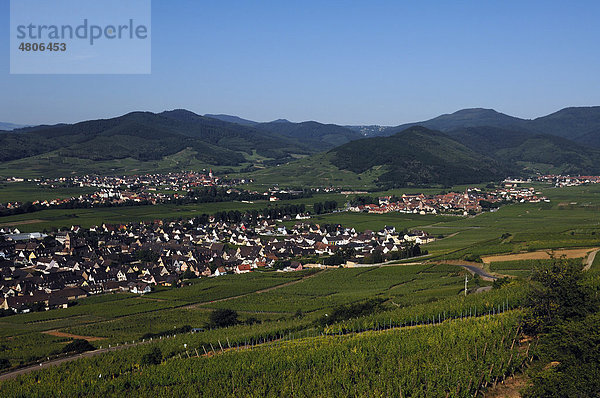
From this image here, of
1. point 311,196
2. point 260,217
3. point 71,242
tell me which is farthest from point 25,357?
point 311,196

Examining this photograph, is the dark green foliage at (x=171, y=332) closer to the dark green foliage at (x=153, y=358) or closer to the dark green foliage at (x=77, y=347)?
the dark green foliage at (x=77, y=347)

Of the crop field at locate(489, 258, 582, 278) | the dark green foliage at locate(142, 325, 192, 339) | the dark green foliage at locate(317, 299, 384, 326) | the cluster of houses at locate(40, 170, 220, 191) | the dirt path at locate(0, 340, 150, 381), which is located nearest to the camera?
the dirt path at locate(0, 340, 150, 381)

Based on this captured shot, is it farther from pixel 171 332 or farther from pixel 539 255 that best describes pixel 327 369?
pixel 539 255

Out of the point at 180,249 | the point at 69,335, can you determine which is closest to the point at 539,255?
the point at 69,335

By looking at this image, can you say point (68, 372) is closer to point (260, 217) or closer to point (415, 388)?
point (415, 388)

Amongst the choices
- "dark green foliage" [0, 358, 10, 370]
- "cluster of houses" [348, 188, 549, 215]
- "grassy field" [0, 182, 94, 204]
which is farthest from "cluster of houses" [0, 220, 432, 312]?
"grassy field" [0, 182, 94, 204]

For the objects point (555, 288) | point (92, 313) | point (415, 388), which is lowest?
point (92, 313)

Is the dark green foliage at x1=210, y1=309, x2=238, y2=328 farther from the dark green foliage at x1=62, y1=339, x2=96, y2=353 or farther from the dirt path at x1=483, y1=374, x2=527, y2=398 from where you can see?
the dirt path at x1=483, y1=374, x2=527, y2=398
